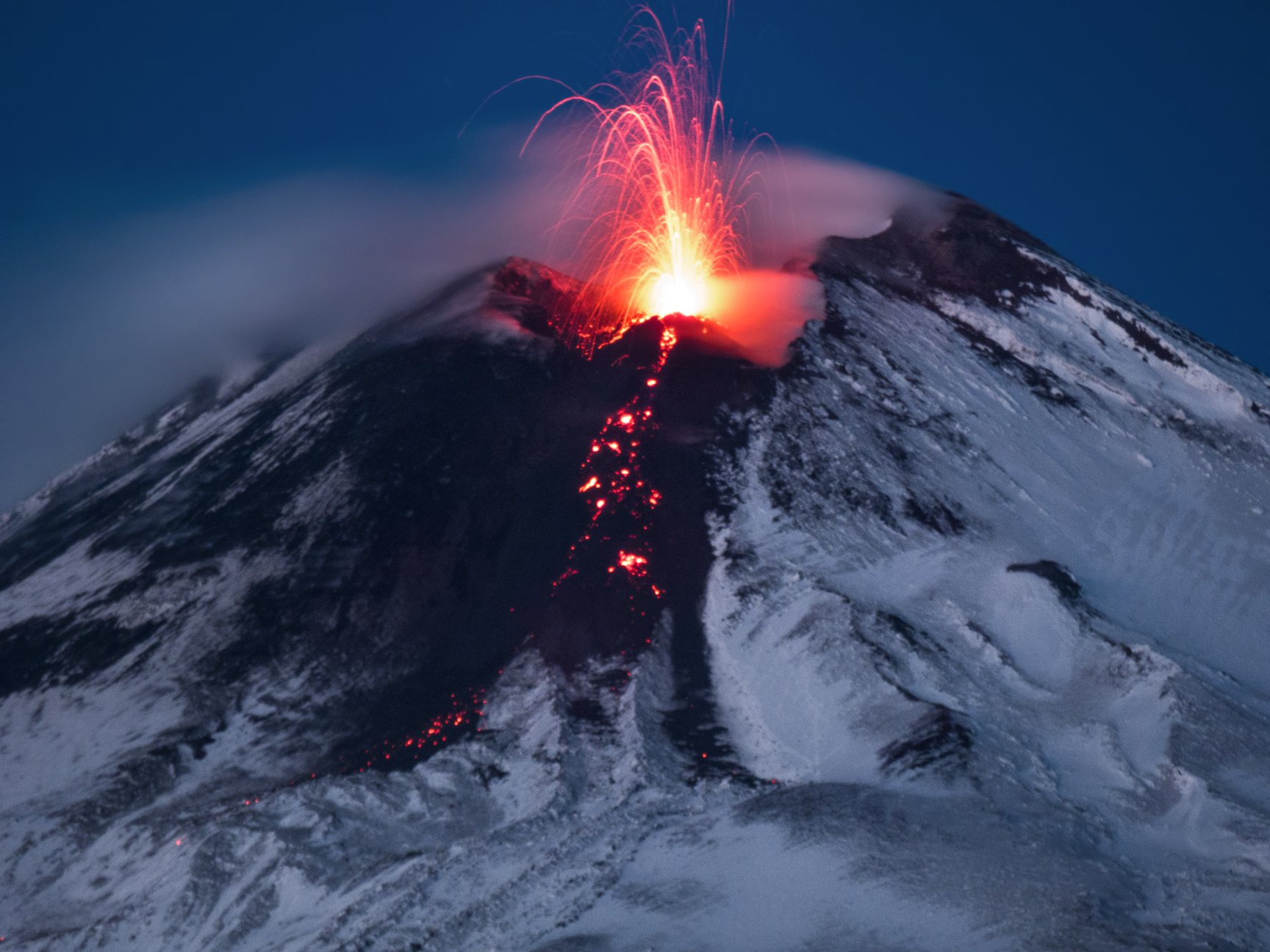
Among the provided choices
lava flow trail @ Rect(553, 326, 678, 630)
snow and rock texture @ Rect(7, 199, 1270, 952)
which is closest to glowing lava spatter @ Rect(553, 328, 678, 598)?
lava flow trail @ Rect(553, 326, 678, 630)

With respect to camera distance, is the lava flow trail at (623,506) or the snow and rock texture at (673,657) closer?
the snow and rock texture at (673,657)

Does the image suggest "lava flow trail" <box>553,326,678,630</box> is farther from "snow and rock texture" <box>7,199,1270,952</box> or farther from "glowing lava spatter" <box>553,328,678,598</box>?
"snow and rock texture" <box>7,199,1270,952</box>

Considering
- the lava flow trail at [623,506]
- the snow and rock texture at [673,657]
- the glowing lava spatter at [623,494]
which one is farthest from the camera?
the glowing lava spatter at [623,494]

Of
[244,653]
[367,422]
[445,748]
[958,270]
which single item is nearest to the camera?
[445,748]

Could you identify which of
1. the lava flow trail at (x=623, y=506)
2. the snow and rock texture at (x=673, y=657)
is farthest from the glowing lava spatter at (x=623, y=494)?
the snow and rock texture at (x=673, y=657)

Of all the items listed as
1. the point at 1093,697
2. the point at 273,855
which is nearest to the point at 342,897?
the point at 273,855

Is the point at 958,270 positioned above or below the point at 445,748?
above

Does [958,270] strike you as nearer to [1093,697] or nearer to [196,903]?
[1093,697]

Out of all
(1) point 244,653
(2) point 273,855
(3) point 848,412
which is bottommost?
(2) point 273,855

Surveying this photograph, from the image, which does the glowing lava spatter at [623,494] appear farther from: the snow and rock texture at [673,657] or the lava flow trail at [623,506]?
the snow and rock texture at [673,657]
